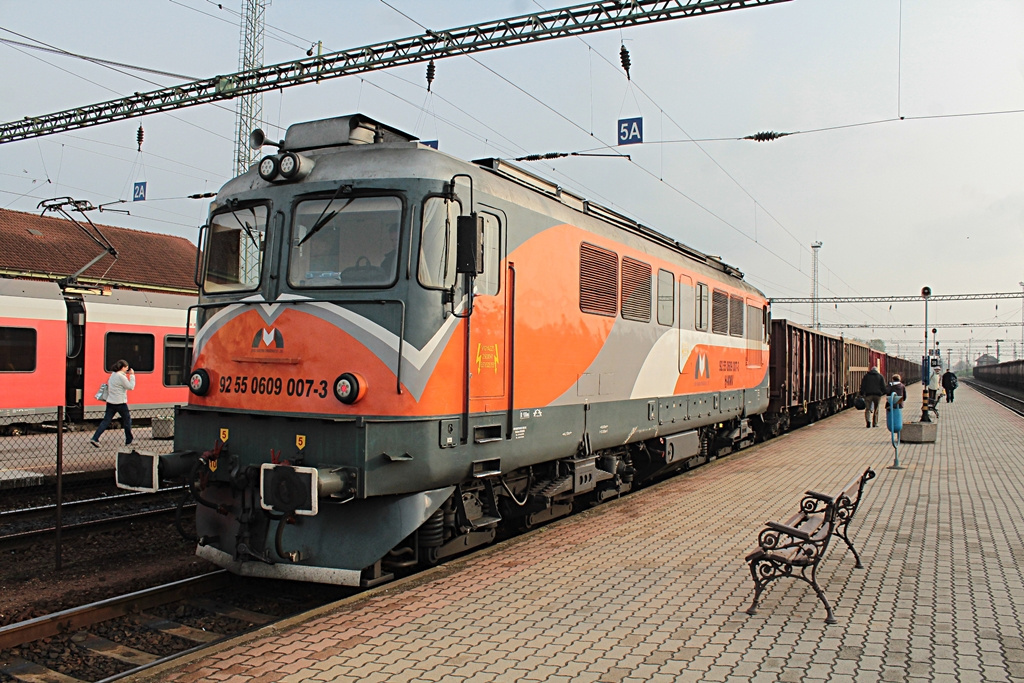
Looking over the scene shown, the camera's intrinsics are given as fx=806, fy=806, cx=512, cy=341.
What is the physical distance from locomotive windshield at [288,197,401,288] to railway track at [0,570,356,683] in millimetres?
2695

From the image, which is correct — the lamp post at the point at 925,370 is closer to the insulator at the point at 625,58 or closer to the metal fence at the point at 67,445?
the insulator at the point at 625,58

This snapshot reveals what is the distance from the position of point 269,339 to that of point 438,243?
163 cm

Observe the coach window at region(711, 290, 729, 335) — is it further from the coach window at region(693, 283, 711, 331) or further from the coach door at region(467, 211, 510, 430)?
the coach door at region(467, 211, 510, 430)

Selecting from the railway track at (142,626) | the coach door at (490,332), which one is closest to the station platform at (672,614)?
the railway track at (142,626)

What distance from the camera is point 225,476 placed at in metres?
6.59

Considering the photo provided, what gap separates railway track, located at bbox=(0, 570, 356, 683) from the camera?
541 cm

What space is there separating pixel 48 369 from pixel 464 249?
14.7 m

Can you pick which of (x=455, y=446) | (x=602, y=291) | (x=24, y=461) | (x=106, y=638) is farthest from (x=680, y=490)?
(x=24, y=461)

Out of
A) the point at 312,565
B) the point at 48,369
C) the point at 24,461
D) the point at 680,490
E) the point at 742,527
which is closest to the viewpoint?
the point at 312,565

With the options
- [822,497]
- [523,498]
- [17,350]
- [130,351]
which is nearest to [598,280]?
[523,498]

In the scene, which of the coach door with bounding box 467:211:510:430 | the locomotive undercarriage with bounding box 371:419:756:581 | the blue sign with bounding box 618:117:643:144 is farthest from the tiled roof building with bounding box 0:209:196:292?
the coach door with bounding box 467:211:510:430

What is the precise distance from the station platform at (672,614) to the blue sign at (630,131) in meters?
7.70

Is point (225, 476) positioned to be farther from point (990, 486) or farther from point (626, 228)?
point (990, 486)

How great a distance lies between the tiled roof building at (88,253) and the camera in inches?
1070
